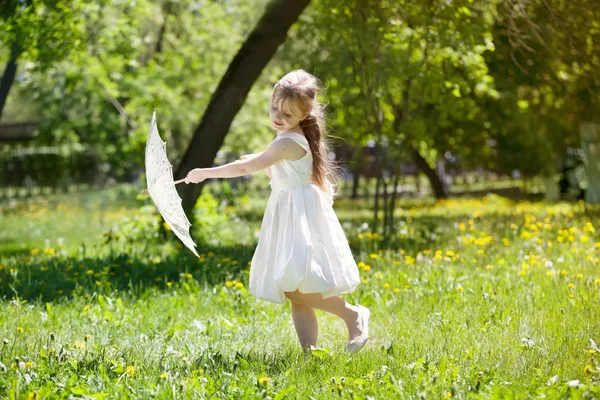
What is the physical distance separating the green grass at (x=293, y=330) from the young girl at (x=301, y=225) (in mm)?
249

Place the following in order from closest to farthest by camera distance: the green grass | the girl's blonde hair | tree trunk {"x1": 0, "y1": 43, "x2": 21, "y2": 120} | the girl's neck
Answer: the green grass → the girl's blonde hair → the girl's neck → tree trunk {"x1": 0, "y1": 43, "x2": 21, "y2": 120}

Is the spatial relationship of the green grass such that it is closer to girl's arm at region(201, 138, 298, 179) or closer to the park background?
the park background

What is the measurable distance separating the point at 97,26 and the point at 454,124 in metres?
8.44

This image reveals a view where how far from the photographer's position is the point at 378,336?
14.5 ft

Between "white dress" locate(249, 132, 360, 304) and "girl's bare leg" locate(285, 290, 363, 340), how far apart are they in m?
0.13

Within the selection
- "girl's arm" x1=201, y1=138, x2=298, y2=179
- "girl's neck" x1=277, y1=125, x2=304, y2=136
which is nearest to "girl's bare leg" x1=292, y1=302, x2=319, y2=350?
"girl's arm" x1=201, y1=138, x2=298, y2=179

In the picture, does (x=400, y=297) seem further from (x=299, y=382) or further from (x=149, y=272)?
(x=149, y=272)

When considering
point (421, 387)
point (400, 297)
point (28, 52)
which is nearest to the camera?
point (421, 387)

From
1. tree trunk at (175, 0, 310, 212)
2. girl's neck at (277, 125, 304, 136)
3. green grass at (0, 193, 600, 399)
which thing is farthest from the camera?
tree trunk at (175, 0, 310, 212)

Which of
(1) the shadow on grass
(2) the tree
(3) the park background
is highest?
(2) the tree

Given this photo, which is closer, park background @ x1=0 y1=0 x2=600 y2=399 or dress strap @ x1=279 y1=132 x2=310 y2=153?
park background @ x1=0 y1=0 x2=600 y2=399

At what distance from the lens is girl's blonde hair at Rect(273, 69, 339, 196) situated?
3982 millimetres

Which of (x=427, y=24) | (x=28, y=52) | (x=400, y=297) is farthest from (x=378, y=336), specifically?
(x=28, y=52)

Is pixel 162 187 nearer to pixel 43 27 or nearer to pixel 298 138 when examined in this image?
pixel 298 138
